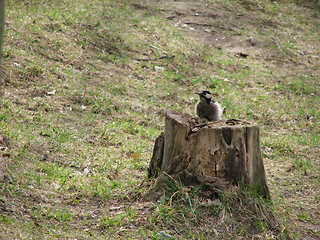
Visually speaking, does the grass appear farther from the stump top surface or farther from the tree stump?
the stump top surface

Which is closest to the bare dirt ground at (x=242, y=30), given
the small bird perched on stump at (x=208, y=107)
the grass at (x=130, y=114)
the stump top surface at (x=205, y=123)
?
the grass at (x=130, y=114)

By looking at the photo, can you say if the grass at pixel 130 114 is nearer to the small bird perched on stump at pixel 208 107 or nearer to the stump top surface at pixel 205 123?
the stump top surface at pixel 205 123

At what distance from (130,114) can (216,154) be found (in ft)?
10.2

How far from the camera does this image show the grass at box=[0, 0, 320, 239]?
3.82 metres

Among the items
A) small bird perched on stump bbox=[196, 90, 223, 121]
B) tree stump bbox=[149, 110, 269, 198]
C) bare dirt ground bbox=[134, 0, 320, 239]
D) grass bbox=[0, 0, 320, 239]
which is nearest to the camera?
grass bbox=[0, 0, 320, 239]

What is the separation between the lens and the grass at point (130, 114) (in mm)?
3818

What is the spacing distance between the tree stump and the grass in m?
0.19

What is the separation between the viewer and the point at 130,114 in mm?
6809

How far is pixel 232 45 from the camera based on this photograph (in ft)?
35.0

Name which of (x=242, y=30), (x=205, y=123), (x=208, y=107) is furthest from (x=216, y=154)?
(x=242, y=30)

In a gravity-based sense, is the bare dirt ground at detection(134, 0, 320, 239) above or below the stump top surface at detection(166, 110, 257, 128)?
above

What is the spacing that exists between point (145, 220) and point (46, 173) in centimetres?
150

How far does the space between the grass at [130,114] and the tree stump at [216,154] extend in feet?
0.62

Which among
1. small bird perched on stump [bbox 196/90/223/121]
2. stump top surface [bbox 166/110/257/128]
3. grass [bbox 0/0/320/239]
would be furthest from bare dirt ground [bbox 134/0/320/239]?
stump top surface [bbox 166/110/257/128]
